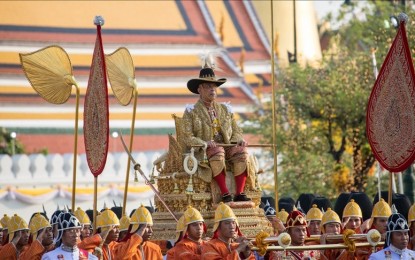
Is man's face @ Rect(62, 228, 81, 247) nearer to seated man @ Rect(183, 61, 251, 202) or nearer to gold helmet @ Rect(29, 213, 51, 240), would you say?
gold helmet @ Rect(29, 213, 51, 240)

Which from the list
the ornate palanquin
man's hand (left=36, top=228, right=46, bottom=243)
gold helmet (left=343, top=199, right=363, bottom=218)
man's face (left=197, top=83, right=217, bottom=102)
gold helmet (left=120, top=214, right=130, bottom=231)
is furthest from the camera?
gold helmet (left=343, top=199, right=363, bottom=218)

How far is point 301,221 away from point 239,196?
239 cm

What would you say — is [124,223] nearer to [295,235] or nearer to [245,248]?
[295,235]

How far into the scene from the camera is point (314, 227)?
21.2 m

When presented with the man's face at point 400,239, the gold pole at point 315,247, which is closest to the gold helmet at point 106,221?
the gold pole at point 315,247

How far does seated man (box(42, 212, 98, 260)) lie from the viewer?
16.6 meters

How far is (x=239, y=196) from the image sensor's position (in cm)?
1995

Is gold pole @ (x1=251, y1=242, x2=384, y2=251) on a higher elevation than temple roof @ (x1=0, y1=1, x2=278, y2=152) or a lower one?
lower

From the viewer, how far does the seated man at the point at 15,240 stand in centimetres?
1967

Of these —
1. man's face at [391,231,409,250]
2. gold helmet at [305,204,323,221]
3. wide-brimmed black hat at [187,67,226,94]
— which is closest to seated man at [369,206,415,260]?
man's face at [391,231,409,250]

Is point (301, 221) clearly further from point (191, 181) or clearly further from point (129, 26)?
point (129, 26)

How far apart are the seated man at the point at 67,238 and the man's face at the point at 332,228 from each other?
3.97 meters

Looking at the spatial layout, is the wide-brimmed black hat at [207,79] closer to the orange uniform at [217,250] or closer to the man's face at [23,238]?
the man's face at [23,238]

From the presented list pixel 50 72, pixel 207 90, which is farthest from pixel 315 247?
pixel 50 72
